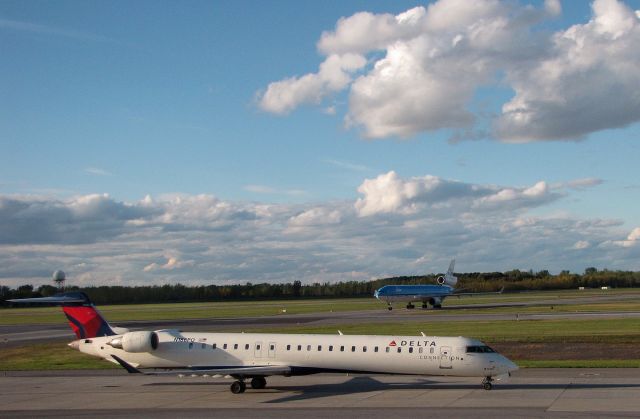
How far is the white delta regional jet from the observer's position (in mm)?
28953

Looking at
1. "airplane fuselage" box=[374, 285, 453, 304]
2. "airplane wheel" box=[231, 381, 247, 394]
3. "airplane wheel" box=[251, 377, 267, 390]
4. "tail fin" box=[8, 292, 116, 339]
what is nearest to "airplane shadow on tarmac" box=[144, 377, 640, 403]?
"airplane wheel" box=[251, 377, 267, 390]

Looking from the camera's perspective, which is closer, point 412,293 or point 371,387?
point 371,387

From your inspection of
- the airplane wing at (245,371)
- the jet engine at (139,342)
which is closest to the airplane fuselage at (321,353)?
the jet engine at (139,342)

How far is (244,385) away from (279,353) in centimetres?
191

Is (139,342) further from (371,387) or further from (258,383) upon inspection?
(371,387)

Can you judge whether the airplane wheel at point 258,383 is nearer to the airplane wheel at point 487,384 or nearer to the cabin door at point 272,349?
the cabin door at point 272,349

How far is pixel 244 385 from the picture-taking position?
30.1 meters

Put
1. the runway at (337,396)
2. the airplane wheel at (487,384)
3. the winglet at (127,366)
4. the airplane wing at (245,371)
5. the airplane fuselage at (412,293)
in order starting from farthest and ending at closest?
the airplane fuselage at (412,293) → the winglet at (127,366) → the airplane wing at (245,371) → the airplane wheel at (487,384) → the runway at (337,396)

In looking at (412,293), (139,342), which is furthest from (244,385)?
(412,293)

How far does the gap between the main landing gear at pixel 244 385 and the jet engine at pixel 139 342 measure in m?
3.84

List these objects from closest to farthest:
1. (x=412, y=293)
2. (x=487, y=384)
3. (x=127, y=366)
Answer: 1. (x=487, y=384)
2. (x=127, y=366)
3. (x=412, y=293)

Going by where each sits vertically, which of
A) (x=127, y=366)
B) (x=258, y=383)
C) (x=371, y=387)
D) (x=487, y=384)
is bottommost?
(x=371, y=387)

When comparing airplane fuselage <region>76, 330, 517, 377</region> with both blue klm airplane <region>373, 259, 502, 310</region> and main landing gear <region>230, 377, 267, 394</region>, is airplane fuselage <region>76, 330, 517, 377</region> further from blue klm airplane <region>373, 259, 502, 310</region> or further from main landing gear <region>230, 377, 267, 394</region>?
blue klm airplane <region>373, 259, 502, 310</region>

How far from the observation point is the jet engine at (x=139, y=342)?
31.1 metres
